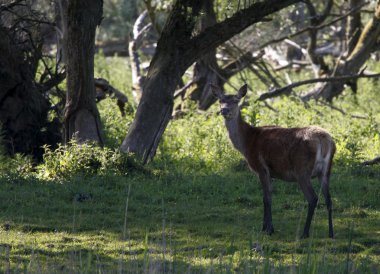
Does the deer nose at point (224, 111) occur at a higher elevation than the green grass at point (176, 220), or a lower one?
higher

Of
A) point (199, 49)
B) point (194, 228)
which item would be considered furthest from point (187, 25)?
point (194, 228)

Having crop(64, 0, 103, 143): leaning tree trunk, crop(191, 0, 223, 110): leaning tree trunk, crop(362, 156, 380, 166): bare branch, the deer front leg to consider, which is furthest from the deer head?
crop(191, 0, 223, 110): leaning tree trunk

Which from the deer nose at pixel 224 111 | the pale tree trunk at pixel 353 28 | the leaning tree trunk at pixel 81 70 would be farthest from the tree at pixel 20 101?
the pale tree trunk at pixel 353 28

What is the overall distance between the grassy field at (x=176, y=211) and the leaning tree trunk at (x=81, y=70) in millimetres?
679

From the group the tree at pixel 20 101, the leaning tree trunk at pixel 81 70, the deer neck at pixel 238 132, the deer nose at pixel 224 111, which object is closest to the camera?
the deer neck at pixel 238 132

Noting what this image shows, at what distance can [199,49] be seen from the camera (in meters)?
12.1

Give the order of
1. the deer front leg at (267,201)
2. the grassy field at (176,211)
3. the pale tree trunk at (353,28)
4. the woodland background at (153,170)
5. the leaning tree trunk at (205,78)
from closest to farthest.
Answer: the grassy field at (176,211), the woodland background at (153,170), the deer front leg at (267,201), the leaning tree trunk at (205,78), the pale tree trunk at (353,28)

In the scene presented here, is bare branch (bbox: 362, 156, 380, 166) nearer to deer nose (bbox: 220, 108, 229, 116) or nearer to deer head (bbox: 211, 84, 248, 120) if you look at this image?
deer head (bbox: 211, 84, 248, 120)

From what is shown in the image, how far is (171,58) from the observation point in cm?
1210

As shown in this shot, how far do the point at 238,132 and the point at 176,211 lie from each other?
3.85 feet

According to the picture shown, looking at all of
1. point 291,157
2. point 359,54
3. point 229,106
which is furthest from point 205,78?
point 291,157

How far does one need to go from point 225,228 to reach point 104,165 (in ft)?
9.35

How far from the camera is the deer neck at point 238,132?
960cm

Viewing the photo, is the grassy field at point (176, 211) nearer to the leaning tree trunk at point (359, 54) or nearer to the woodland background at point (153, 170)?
the woodland background at point (153, 170)
